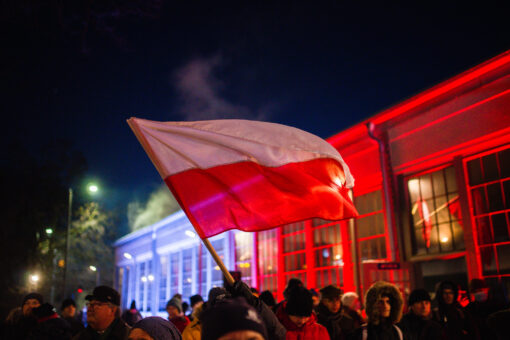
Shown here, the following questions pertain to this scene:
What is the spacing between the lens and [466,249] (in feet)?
33.7

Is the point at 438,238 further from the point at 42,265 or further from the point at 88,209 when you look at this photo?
the point at 88,209

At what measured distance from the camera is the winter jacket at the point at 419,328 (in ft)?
18.8

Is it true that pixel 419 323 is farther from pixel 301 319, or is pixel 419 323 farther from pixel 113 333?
pixel 113 333

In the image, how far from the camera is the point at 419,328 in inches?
240

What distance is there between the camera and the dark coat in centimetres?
468

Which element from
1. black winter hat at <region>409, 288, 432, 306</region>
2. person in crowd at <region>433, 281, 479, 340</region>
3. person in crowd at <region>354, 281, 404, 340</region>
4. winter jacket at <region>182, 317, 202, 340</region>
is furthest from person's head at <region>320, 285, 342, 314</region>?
winter jacket at <region>182, 317, 202, 340</region>

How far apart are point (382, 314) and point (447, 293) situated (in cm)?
137

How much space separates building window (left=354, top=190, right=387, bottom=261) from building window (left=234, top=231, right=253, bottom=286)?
237 inches

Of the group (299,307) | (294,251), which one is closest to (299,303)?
(299,307)

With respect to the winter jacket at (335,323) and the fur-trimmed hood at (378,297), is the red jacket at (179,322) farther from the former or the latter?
the fur-trimmed hood at (378,297)

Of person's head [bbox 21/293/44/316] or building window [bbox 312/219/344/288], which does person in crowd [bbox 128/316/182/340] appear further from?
building window [bbox 312/219/344/288]

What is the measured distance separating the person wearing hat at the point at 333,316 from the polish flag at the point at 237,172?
203 centimetres

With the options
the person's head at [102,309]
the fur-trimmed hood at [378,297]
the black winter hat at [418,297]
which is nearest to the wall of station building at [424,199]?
the black winter hat at [418,297]

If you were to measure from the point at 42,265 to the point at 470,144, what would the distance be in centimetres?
2320
